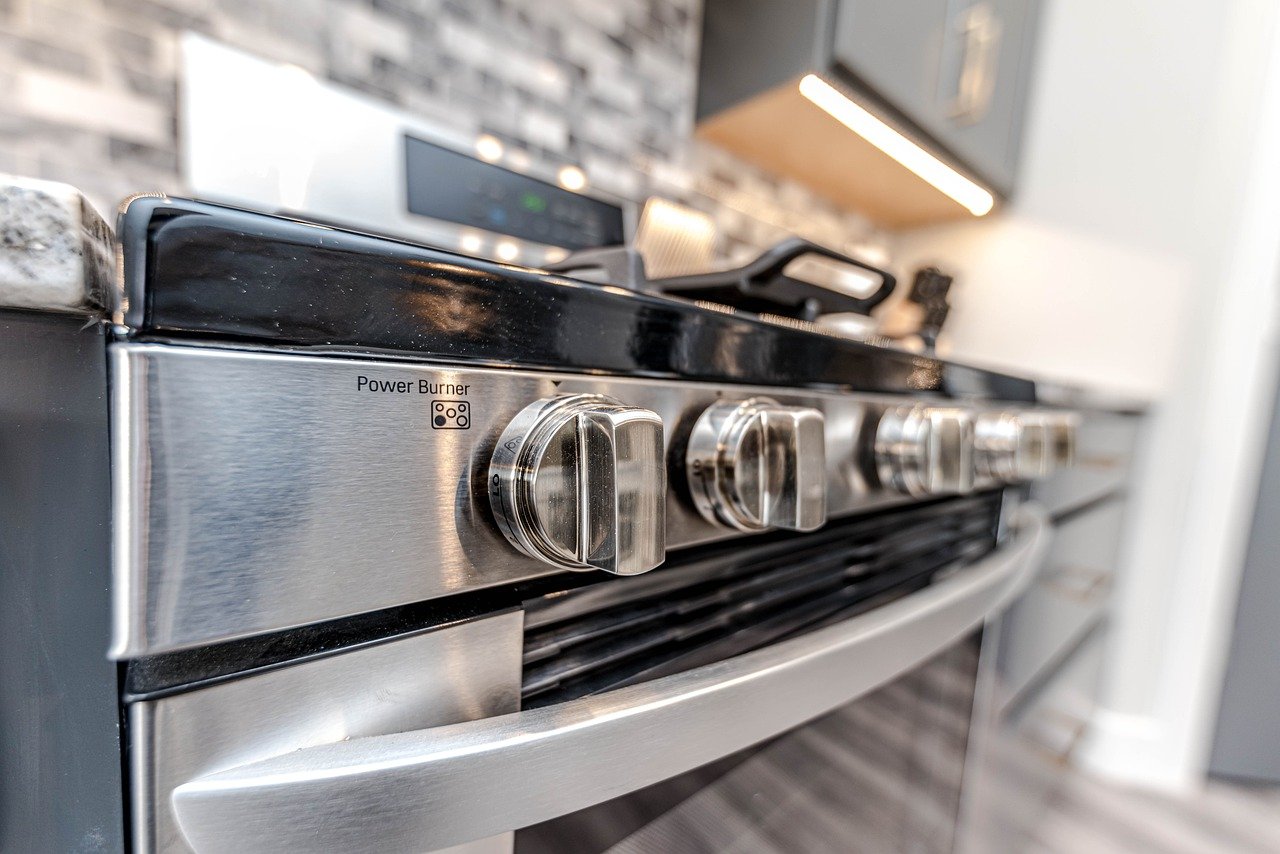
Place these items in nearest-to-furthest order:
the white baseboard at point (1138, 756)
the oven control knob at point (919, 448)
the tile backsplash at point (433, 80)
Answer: the oven control knob at point (919, 448)
the tile backsplash at point (433, 80)
the white baseboard at point (1138, 756)

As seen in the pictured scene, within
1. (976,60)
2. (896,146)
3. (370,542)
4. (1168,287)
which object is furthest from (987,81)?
(370,542)

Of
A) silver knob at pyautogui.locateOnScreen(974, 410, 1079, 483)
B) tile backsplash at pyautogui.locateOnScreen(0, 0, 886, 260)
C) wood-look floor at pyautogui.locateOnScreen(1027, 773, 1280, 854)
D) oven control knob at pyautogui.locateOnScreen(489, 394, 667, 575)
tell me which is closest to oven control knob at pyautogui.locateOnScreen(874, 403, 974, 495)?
silver knob at pyautogui.locateOnScreen(974, 410, 1079, 483)

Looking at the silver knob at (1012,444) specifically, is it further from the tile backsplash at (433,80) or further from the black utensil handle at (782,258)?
the tile backsplash at (433,80)

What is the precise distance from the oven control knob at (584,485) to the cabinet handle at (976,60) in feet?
4.17

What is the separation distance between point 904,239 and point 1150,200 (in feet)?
1.74

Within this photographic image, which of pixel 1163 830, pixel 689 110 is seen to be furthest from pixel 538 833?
pixel 1163 830

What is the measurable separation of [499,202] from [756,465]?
0.63 m

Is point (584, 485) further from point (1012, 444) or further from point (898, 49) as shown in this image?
point (898, 49)

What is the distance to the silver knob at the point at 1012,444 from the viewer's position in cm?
49

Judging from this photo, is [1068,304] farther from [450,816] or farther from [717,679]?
[450,816]

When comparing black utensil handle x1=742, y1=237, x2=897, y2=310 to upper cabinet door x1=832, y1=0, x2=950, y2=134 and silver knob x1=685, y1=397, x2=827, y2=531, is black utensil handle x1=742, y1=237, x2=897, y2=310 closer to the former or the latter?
silver knob x1=685, y1=397, x2=827, y2=531

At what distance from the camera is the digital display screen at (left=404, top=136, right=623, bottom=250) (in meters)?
0.67

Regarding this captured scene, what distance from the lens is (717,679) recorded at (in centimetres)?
24

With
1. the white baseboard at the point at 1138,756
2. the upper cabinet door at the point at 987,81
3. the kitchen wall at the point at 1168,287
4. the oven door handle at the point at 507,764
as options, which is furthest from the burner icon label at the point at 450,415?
the white baseboard at the point at 1138,756
